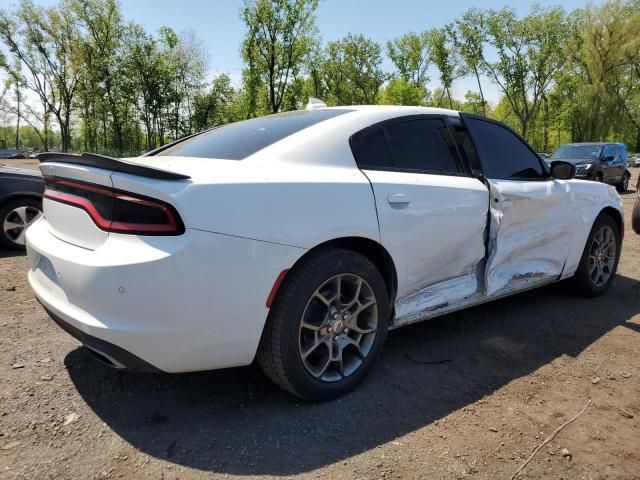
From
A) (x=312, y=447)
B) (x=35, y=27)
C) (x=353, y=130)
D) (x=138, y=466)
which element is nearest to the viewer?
(x=138, y=466)

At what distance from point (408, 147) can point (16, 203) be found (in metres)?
5.18

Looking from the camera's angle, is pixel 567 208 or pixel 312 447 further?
pixel 567 208

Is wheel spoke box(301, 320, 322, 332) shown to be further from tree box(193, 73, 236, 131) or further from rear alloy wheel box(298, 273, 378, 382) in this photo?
tree box(193, 73, 236, 131)

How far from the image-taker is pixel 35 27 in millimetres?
34844

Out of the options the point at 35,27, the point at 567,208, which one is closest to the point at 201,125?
the point at 35,27

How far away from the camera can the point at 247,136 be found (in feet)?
9.12

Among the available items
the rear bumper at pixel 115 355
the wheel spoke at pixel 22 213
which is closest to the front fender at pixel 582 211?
the rear bumper at pixel 115 355

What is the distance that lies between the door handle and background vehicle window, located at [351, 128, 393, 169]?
0.20 metres

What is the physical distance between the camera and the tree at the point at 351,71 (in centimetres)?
4356

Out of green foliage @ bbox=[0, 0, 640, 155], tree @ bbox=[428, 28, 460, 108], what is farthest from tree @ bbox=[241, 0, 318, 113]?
tree @ bbox=[428, 28, 460, 108]

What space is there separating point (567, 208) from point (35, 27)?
41466 mm

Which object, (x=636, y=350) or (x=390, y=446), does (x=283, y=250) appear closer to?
(x=390, y=446)

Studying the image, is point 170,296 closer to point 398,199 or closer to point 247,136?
point 247,136

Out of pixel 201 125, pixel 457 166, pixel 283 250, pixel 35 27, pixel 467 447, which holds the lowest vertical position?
pixel 467 447
